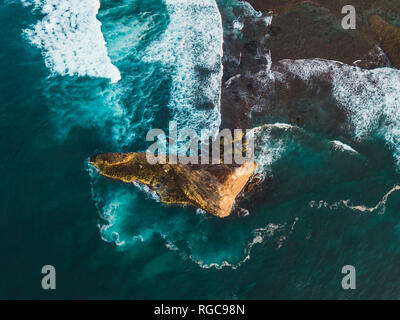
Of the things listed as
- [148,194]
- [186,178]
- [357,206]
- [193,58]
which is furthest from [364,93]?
[148,194]

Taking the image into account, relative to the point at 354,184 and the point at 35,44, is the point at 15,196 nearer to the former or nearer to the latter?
the point at 35,44

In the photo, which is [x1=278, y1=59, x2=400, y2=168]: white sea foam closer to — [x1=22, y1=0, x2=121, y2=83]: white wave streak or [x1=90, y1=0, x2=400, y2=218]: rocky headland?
[x1=90, y1=0, x2=400, y2=218]: rocky headland

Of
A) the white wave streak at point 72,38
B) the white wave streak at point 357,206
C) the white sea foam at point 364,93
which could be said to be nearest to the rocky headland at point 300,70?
the white sea foam at point 364,93

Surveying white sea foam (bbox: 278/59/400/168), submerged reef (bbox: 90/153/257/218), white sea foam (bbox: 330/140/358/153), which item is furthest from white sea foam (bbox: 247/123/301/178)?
white sea foam (bbox: 278/59/400/168)

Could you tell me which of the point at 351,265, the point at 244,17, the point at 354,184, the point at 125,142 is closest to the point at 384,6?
the point at 244,17

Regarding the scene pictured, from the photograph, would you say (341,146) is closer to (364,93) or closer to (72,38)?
(364,93)

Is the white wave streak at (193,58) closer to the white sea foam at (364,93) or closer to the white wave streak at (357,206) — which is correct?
the white sea foam at (364,93)
